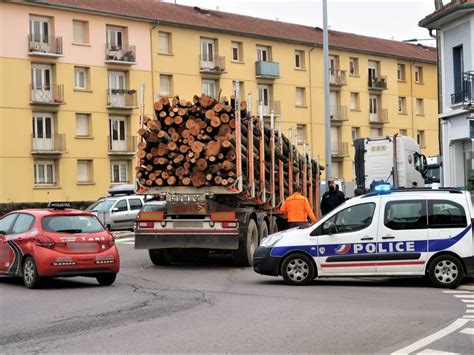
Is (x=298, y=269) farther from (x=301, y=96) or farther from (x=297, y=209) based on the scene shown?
(x=301, y=96)

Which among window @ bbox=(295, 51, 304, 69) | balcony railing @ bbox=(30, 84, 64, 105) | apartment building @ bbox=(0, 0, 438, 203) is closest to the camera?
apartment building @ bbox=(0, 0, 438, 203)

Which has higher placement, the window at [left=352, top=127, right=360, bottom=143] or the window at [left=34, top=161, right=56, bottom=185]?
the window at [left=352, top=127, right=360, bottom=143]

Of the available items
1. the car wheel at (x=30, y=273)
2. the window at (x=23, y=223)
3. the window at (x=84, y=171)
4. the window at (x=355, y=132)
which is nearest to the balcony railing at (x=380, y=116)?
the window at (x=355, y=132)

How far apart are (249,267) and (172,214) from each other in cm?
209

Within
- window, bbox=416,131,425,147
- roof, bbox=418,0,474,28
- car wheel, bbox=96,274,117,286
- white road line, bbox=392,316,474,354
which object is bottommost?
white road line, bbox=392,316,474,354

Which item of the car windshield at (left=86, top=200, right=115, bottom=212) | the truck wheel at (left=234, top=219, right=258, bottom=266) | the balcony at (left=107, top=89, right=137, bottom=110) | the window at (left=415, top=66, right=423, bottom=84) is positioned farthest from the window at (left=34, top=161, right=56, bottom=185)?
the window at (left=415, top=66, right=423, bottom=84)

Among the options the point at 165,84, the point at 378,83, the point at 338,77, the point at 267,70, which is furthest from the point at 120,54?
the point at 378,83

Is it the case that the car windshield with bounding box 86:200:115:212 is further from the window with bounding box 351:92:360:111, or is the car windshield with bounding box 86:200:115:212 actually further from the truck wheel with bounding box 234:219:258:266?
the window with bounding box 351:92:360:111

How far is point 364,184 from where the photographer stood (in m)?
29.8

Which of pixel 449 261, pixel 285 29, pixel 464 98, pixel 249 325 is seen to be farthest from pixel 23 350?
pixel 285 29

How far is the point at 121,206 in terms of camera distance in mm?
35781

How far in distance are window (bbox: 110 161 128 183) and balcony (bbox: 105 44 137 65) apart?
6.46m

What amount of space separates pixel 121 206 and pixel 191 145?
1879 centimetres

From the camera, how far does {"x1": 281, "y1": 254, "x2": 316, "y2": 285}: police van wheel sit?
47.2 feet
